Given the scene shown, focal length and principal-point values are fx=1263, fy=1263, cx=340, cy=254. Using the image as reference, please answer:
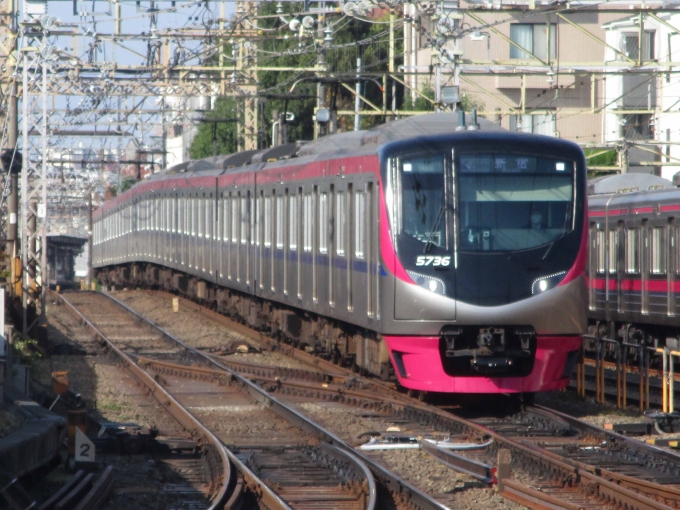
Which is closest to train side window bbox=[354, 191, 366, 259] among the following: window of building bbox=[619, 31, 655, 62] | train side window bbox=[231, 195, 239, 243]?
train side window bbox=[231, 195, 239, 243]

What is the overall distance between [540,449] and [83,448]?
3.35m

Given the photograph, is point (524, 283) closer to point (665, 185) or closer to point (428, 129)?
point (428, 129)

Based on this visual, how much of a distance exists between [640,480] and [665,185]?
37.2ft

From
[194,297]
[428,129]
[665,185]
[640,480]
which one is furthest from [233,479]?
[194,297]

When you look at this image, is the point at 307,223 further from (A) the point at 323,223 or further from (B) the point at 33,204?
(B) the point at 33,204

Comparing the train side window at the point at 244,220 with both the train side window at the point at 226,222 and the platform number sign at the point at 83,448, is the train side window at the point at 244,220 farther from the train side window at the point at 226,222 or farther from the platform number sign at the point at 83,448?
the platform number sign at the point at 83,448

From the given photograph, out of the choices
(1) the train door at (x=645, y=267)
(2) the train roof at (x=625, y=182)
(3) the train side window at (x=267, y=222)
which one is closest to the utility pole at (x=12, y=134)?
(3) the train side window at (x=267, y=222)

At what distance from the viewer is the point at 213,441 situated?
1009 cm

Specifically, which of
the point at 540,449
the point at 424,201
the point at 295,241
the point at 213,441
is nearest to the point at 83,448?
the point at 213,441

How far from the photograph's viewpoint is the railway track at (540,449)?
7.92m

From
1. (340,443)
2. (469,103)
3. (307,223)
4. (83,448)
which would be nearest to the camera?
(83,448)

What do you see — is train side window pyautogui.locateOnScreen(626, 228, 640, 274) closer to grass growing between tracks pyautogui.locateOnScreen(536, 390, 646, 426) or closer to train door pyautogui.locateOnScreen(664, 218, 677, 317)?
train door pyautogui.locateOnScreen(664, 218, 677, 317)

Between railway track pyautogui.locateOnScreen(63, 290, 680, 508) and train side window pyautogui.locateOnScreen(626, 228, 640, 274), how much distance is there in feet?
17.2

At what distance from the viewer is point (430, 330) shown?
11.3m
